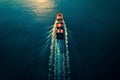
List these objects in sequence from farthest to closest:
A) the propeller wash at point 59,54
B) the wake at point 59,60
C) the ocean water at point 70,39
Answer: the ocean water at point 70,39, the propeller wash at point 59,54, the wake at point 59,60

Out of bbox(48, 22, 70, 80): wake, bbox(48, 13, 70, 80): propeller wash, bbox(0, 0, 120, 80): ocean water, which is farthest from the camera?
bbox(0, 0, 120, 80): ocean water

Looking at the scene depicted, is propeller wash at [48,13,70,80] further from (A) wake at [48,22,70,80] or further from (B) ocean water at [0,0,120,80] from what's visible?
(B) ocean water at [0,0,120,80]

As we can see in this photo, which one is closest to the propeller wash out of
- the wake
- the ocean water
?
the wake

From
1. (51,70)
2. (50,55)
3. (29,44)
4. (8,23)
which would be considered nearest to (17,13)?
(8,23)

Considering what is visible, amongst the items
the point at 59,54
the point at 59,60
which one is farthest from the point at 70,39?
the point at 59,60

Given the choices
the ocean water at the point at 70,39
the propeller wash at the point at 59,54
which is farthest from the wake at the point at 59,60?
the ocean water at the point at 70,39

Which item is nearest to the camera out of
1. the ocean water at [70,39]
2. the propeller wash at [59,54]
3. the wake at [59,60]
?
the wake at [59,60]

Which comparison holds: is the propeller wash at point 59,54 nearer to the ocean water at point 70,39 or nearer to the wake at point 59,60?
the wake at point 59,60

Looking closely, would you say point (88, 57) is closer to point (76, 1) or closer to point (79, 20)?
point (79, 20)
